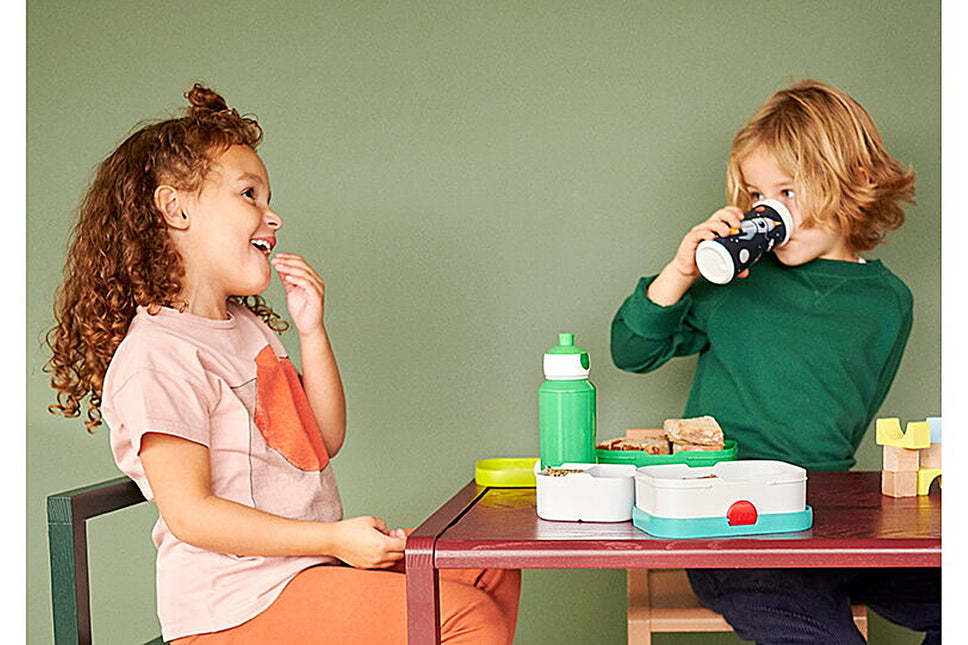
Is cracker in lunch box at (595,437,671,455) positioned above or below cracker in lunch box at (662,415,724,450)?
below

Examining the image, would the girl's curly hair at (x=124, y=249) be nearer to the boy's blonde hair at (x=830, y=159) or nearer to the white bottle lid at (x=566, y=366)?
the white bottle lid at (x=566, y=366)

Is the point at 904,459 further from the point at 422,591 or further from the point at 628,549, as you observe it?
the point at 422,591

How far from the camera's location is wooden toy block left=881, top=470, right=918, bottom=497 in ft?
3.78

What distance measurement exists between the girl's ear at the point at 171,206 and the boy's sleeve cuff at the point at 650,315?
26.5 inches

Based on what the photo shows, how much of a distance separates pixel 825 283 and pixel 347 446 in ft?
3.18

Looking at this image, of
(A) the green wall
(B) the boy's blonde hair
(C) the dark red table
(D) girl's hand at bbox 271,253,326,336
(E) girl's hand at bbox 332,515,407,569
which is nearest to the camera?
(C) the dark red table

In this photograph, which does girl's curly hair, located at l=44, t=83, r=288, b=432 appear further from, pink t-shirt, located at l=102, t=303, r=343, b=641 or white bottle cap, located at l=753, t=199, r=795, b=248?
white bottle cap, located at l=753, t=199, r=795, b=248

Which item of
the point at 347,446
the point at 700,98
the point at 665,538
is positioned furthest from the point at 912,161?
the point at 665,538

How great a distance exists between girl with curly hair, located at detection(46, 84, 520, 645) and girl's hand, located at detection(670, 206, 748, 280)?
51cm

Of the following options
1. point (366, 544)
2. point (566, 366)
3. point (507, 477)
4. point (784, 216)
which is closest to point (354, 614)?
point (366, 544)

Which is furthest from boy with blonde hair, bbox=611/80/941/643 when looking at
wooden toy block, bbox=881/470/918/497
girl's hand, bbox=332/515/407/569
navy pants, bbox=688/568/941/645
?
girl's hand, bbox=332/515/407/569

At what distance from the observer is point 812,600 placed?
1259mm

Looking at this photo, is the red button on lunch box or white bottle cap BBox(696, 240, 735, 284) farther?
white bottle cap BBox(696, 240, 735, 284)
